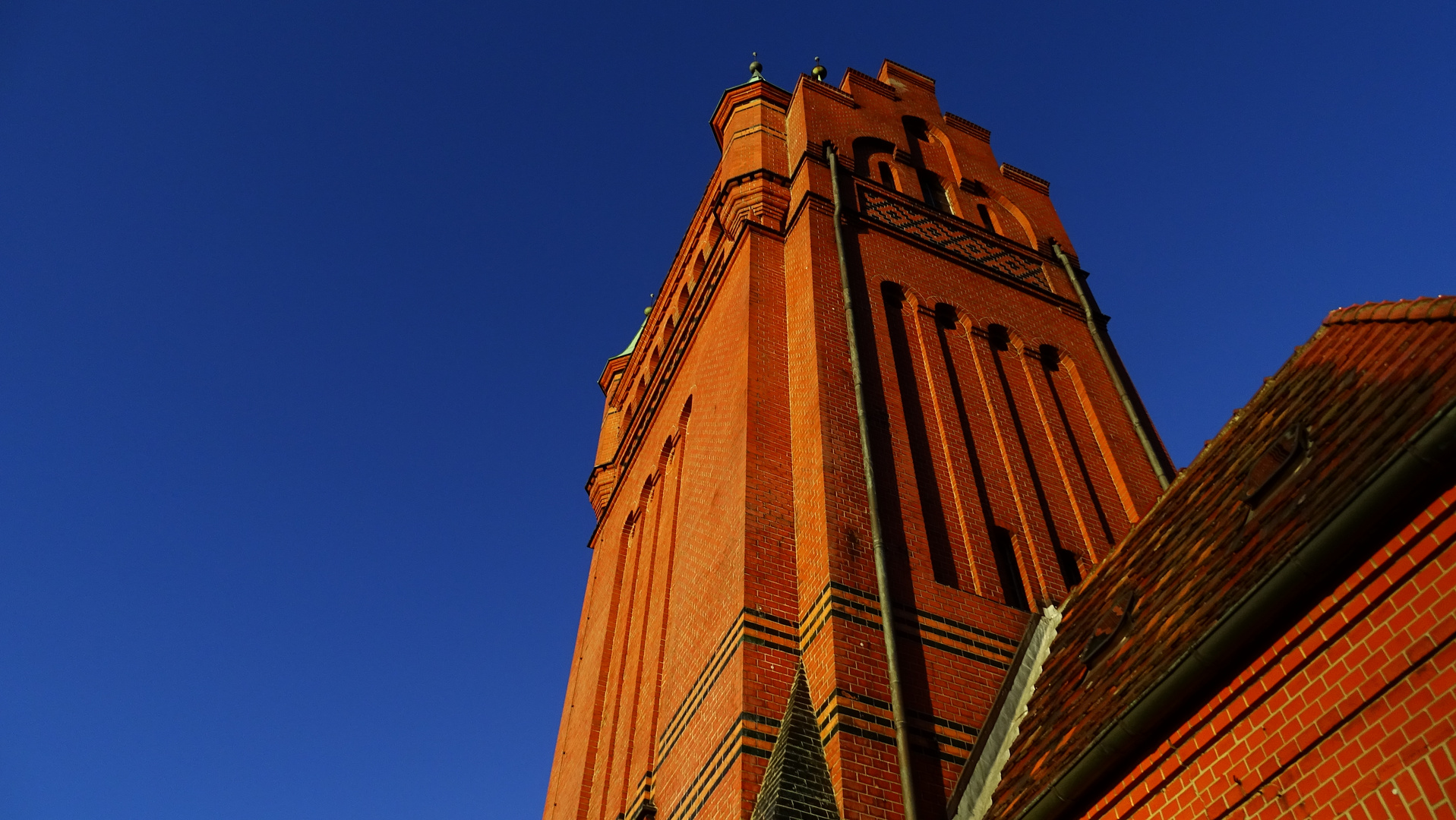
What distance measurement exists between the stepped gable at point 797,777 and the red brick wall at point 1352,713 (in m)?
2.02

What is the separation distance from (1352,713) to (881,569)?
13.0ft

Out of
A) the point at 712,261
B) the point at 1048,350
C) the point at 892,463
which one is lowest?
the point at 892,463

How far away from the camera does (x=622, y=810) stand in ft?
32.8

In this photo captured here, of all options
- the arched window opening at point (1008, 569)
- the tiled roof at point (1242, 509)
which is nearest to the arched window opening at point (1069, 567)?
the arched window opening at point (1008, 569)

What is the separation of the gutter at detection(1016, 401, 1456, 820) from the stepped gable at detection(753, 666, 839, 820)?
1266mm

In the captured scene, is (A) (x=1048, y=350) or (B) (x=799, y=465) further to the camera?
(A) (x=1048, y=350)

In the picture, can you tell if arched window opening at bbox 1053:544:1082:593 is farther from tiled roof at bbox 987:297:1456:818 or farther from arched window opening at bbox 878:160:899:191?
arched window opening at bbox 878:160:899:191

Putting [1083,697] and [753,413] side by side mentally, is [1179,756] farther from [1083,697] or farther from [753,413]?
[753,413]

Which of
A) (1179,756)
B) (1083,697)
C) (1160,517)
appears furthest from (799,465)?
(1179,756)

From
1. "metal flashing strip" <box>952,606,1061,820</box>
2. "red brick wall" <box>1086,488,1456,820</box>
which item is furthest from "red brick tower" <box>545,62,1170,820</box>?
"red brick wall" <box>1086,488,1456,820</box>

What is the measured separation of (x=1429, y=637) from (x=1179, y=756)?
1.37 meters

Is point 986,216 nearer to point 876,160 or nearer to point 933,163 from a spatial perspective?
point 933,163

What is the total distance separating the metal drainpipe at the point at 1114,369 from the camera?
11.8m

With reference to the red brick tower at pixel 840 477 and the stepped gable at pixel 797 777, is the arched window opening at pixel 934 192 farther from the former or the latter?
the stepped gable at pixel 797 777
